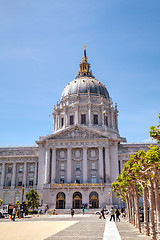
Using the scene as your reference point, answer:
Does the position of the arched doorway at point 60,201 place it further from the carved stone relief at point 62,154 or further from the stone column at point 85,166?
the carved stone relief at point 62,154

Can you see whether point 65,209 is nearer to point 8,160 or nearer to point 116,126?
point 8,160

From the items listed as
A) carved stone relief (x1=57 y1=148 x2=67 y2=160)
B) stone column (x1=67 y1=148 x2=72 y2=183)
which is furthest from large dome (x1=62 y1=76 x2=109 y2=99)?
stone column (x1=67 y1=148 x2=72 y2=183)

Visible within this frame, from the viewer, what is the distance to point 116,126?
99688mm

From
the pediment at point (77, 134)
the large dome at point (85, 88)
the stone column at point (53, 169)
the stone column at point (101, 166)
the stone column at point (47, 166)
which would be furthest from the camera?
the large dome at point (85, 88)

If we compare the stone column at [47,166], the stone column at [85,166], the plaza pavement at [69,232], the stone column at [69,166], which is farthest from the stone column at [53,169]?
the plaza pavement at [69,232]

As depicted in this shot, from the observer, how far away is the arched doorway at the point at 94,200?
2763 inches

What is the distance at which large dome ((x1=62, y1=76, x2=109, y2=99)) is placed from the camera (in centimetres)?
9975

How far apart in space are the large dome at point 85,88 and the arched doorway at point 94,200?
1571 inches

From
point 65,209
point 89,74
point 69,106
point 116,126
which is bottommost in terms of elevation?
point 65,209

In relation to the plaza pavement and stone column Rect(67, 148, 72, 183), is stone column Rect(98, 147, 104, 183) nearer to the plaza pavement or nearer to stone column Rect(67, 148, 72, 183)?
stone column Rect(67, 148, 72, 183)

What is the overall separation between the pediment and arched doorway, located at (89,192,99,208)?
15.8m

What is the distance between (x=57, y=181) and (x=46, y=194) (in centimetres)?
557

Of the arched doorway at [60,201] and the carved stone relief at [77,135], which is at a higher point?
the carved stone relief at [77,135]

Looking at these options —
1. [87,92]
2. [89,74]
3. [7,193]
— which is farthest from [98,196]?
[89,74]
